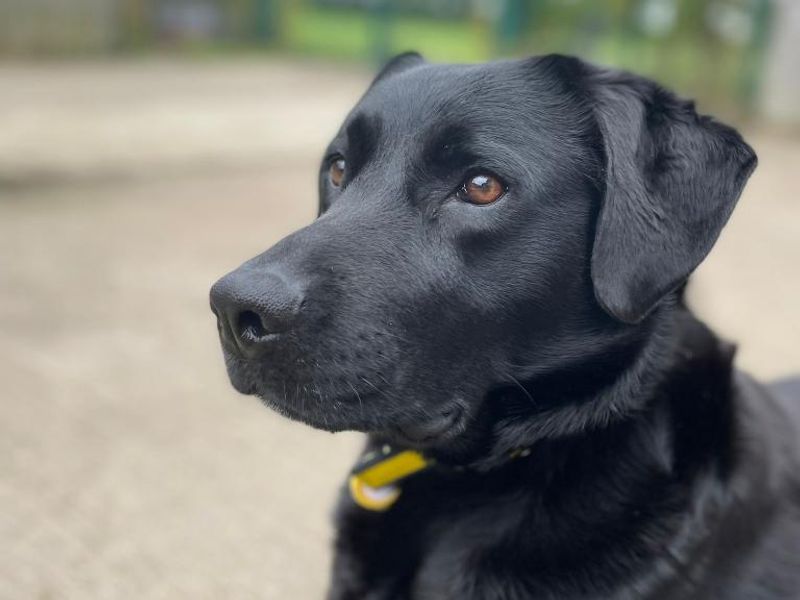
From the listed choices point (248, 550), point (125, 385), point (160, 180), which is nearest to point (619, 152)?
point (248, 550)

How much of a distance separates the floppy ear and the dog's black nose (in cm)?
61

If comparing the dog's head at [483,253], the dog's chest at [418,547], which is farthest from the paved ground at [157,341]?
the dog's head at [483,253]

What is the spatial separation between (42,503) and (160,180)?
5.07m

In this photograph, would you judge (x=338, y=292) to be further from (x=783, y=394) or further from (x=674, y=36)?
(x=674, y=36)

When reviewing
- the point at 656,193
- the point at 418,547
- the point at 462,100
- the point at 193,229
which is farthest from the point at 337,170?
the point at 193,229

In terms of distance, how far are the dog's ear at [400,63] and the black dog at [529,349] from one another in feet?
1.21

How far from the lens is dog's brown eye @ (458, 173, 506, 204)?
1950 millimetres

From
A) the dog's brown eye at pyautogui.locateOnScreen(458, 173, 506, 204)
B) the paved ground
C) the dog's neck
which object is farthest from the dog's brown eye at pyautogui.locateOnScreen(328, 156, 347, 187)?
the paved ground

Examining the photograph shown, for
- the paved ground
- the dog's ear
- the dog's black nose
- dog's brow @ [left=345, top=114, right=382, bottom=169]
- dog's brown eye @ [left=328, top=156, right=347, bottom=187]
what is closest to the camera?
the dog's black nose

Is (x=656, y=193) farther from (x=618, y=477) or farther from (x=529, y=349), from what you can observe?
(x=618, y=477)

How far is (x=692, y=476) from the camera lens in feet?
6.68

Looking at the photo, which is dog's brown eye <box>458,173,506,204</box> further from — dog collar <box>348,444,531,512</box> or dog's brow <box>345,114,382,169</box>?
dog collar <box>348,444,531,512</box>

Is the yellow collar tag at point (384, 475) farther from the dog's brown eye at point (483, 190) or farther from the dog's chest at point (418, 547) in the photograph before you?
the dog's brown eye at point (483, 190)

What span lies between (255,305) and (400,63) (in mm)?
1101
